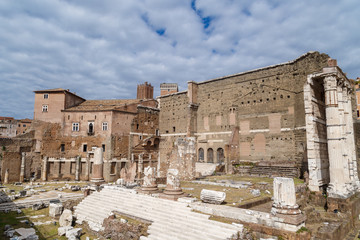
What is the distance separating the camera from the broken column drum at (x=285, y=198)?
26.2 feet

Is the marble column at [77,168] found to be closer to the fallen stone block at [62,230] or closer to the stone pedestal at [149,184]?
the stone pedestal at [149,184]

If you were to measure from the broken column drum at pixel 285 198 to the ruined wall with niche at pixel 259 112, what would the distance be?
13.5 meters

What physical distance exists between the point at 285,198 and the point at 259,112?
18403 mm

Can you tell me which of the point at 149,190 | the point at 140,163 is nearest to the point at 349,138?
the point at 149,190

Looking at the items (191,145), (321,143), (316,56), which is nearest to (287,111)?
(316,56)

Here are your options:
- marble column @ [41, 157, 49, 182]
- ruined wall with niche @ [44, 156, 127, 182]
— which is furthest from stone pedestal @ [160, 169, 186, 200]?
marble column @ [41, 157, 49, 182]

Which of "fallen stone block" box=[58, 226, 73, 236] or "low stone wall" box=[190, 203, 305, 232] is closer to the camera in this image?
"low stone wall" box=[190, 203, 305, 232]

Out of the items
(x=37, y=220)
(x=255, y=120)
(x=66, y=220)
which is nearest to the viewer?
(x=66, y=220)

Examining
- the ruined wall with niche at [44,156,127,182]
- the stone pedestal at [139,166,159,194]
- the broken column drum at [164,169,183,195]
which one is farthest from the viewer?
the ruined wall with niche at [44,156,127,182]

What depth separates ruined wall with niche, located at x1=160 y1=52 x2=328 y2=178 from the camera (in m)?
22.1

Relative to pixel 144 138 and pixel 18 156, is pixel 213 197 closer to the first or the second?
pixel 144 138

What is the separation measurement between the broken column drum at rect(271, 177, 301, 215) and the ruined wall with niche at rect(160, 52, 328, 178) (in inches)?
532

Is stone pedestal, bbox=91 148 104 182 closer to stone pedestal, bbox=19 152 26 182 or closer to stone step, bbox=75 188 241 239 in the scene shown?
stone step, bbox=75 188 241 239

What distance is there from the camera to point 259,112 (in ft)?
83.9
